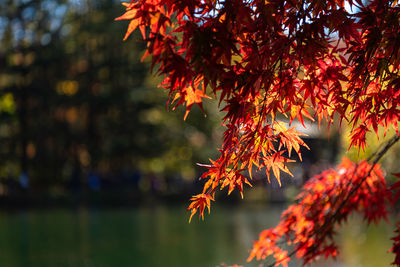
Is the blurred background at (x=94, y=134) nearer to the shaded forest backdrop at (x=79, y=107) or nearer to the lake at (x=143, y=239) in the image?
the shaded forest backdrop at (x=79, y=107)

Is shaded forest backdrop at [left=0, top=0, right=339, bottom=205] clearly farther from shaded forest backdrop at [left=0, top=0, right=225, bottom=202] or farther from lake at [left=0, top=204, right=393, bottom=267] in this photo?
lake at [left=0, top=204, right=393, bottom=267]

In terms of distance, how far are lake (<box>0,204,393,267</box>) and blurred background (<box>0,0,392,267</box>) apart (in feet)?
0.79

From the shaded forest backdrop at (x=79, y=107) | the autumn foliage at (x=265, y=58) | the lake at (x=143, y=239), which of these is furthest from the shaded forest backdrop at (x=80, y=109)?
the autumn foliage at (x=265, y=58)

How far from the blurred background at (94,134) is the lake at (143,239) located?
24 centimetres

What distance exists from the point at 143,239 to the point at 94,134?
1106cm

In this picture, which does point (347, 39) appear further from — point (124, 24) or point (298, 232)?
point (124, 24)

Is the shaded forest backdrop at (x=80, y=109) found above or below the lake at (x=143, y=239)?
above

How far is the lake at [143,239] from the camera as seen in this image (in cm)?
826

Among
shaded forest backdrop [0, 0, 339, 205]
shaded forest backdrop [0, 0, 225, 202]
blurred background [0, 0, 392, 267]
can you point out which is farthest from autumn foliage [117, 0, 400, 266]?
shaded forest backdrop [0, 0, 225, 202]

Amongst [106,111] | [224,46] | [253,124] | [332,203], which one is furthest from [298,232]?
[106,111]

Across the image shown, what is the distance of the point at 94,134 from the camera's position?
68.9 feet

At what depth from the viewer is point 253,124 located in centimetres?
189

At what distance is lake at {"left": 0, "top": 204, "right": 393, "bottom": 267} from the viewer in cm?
826

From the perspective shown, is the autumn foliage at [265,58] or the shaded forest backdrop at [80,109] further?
the shaded forest backdrop at [80,109]
